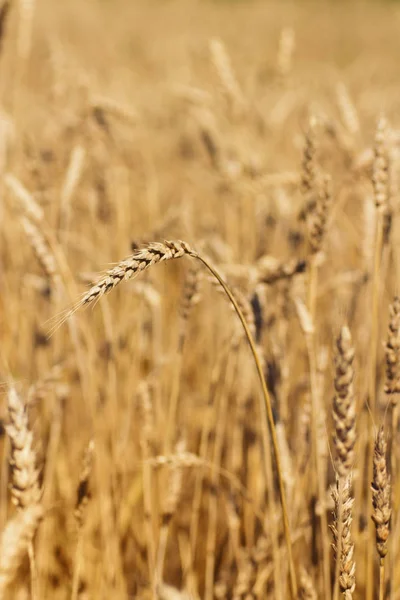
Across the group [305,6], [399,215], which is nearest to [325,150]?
[399,215]

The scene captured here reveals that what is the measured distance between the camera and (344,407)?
751 mm

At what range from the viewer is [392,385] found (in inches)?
32.8

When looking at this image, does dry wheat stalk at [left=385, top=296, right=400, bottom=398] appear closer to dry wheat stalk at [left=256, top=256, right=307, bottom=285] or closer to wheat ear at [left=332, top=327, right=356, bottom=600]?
wheat ear at [left=332, top=327, right=356, bottom=600]

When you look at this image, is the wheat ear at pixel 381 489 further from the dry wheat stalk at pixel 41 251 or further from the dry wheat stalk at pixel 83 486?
the dry wheat stalk at pixel 41 251

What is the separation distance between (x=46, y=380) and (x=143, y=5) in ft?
57.9

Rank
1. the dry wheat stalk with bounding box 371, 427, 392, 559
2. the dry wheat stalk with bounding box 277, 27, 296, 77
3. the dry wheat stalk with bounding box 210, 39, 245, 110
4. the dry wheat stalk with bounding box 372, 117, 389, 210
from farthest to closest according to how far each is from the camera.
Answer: the dry wheat stalk with bounding box 277, 27, 296, 77
the dry wheat stalk with bounding box 210, 39, 245, 110
the dry wheat stalk with bounding box 372, 117, 389, 210
the dry wheat stalk with bounding box 371, 427, 392, 559

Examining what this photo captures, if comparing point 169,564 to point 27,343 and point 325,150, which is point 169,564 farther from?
point 325,150

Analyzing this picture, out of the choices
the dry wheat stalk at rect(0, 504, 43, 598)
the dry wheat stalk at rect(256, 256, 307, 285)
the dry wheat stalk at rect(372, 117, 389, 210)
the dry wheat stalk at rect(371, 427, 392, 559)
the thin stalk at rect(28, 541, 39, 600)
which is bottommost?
the thin stalk at rect(28, 541, 39, 600)

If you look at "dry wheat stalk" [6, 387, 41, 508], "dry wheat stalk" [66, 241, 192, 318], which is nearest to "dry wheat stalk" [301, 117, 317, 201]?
"dry wheat stalk" [66, 241, 192, 318]

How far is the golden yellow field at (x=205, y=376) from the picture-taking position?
83 cm

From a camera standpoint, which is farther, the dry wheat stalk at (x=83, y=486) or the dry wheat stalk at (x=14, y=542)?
the dry wheat stalk at (x=83, y=486)

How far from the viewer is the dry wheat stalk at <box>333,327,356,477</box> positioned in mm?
746

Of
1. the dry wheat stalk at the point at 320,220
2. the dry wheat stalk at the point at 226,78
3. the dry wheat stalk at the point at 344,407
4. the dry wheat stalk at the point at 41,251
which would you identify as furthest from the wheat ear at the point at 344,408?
the dry wheat stalk at the point at 226,78

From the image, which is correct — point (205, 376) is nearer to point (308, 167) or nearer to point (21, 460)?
point (308, 167)
